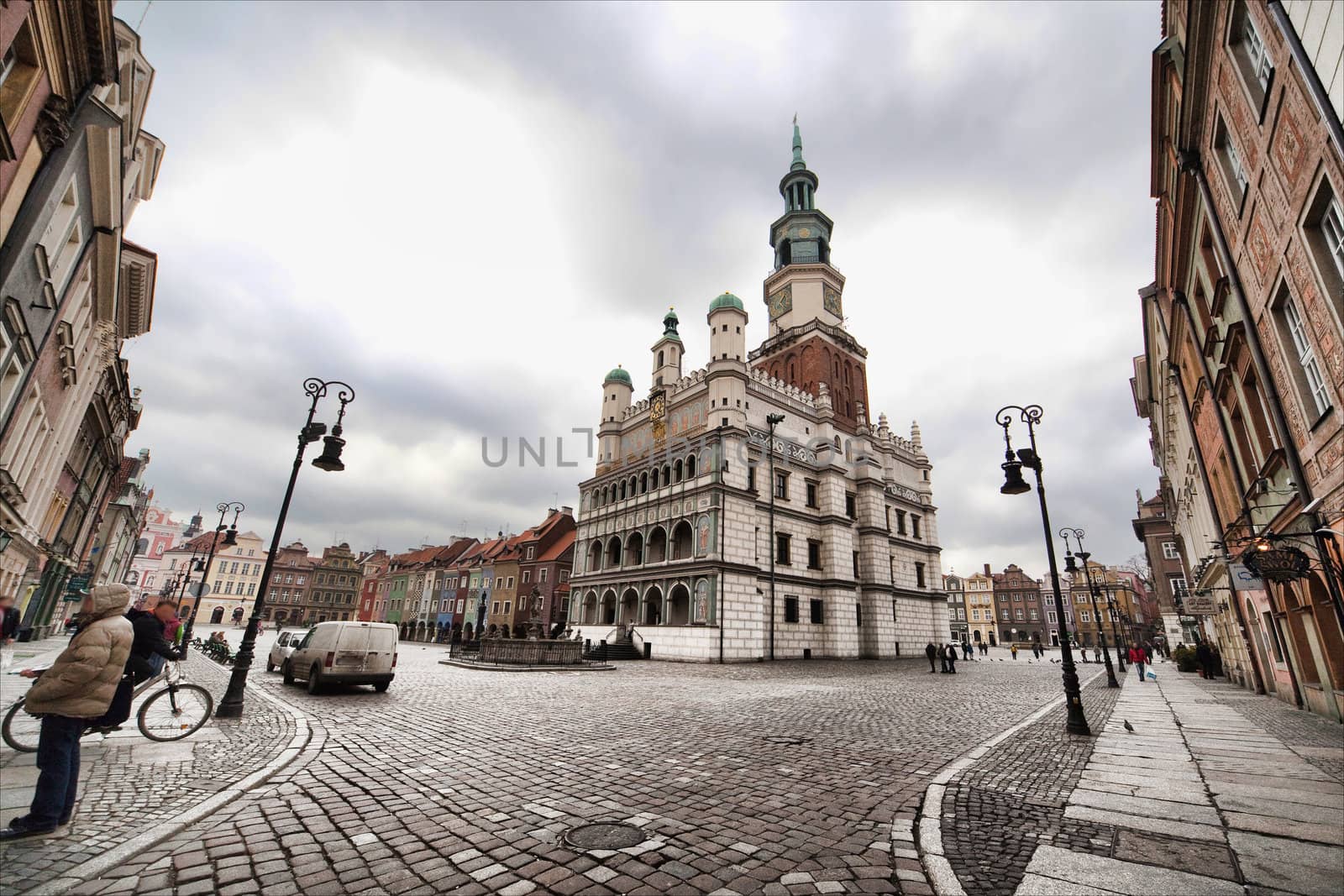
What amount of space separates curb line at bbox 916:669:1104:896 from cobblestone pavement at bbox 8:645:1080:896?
0.14 metres

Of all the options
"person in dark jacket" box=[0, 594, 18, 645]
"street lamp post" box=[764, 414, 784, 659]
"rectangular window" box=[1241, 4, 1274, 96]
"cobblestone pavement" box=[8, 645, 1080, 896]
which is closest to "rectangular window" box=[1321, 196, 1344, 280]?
"rectangular window" box=[1241, 4, 1274, 96]

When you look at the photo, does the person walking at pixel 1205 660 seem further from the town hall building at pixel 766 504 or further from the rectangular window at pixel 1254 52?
the rectangular window at pixel 1254 52

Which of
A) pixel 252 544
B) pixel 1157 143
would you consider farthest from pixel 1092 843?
pixel 252 544

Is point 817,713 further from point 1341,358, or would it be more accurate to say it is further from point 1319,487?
point 1341,358

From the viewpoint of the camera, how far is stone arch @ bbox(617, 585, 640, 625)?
3694 centimetres

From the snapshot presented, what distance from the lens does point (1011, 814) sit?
18.1 feet

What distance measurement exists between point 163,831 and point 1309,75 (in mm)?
14368

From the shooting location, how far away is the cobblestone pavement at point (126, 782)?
159 inches

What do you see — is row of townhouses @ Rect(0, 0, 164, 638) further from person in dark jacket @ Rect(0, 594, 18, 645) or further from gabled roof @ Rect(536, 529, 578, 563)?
gabled roof @ Rect(536, 529, 578, 563)

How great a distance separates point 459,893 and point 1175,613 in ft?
222

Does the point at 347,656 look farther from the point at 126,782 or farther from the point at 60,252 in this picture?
the point at 60,252

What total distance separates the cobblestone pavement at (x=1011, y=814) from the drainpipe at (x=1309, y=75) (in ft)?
26.8

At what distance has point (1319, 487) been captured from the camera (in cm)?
873

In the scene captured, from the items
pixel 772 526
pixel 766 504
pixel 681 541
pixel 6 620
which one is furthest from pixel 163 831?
pixel 766 504
